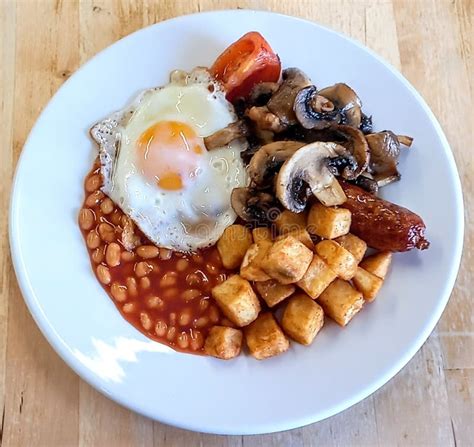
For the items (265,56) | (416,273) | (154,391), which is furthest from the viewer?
(265,56)

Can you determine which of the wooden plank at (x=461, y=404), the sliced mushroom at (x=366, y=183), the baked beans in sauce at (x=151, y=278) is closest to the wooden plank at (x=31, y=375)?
the baked beans in sauce at (x=151, y=278)

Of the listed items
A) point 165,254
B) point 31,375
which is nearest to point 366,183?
point 165,254

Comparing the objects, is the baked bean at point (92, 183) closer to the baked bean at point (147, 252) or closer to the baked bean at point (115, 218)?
the baked bean at point (115, 218)

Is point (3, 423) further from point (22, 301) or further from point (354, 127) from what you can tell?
point (354, 127)

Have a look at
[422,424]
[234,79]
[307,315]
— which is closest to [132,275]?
[307,315]

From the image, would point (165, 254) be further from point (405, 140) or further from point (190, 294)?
point (405, 140)

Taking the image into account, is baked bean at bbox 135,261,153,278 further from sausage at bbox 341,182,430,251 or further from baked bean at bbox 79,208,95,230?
sausage at bbox 341,182,430,251

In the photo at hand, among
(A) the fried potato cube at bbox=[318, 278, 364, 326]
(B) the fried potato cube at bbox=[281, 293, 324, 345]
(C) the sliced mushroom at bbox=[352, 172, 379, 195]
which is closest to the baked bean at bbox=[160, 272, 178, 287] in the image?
(B) the fried potato cube at bbox=[281, 293, 324, 345]
